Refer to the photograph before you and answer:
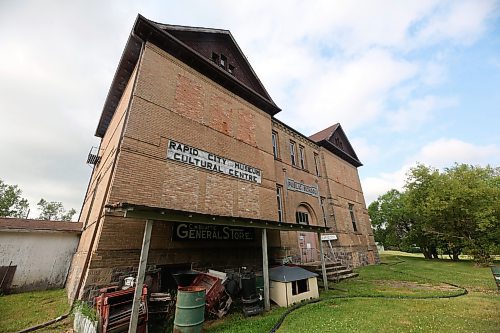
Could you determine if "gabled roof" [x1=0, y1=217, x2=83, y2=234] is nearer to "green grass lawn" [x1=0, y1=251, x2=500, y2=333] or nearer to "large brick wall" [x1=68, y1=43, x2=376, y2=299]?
"large brick wall" [x1=68, y1=43, x2=376, y2=299]

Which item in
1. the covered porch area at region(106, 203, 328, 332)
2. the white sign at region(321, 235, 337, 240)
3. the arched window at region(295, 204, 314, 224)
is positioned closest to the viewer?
the covered porch area at region(106, 203, 328, 332)

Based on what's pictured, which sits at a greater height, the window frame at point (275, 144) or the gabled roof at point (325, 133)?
the gabled roof at point (325, 133)

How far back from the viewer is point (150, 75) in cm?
845

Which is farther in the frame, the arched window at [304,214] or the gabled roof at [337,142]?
the gabled roof at [337,142]

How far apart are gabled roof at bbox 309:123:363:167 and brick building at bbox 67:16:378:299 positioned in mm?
5698

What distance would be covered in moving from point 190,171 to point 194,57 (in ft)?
17.9

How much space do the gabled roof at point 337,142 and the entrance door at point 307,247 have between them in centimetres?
837

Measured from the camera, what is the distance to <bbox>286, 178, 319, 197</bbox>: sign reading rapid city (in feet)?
47.0

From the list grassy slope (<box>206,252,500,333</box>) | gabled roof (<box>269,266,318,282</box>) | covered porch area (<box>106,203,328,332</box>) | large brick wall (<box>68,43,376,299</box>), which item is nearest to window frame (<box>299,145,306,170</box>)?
large brick wall (<box>68,43,376,299</box>)

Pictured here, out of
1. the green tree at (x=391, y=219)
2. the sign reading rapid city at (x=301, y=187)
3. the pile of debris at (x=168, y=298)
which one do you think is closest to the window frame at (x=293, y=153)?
the sign reading rapid city at (x=301, y=187)

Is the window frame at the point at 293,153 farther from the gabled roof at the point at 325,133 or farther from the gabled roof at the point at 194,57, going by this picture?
the gabled roof at the point at 325,133

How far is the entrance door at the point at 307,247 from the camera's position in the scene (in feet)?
44.7

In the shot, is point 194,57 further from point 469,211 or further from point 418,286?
point 469,211

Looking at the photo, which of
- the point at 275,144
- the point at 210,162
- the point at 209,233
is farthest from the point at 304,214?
the point at 210,162
